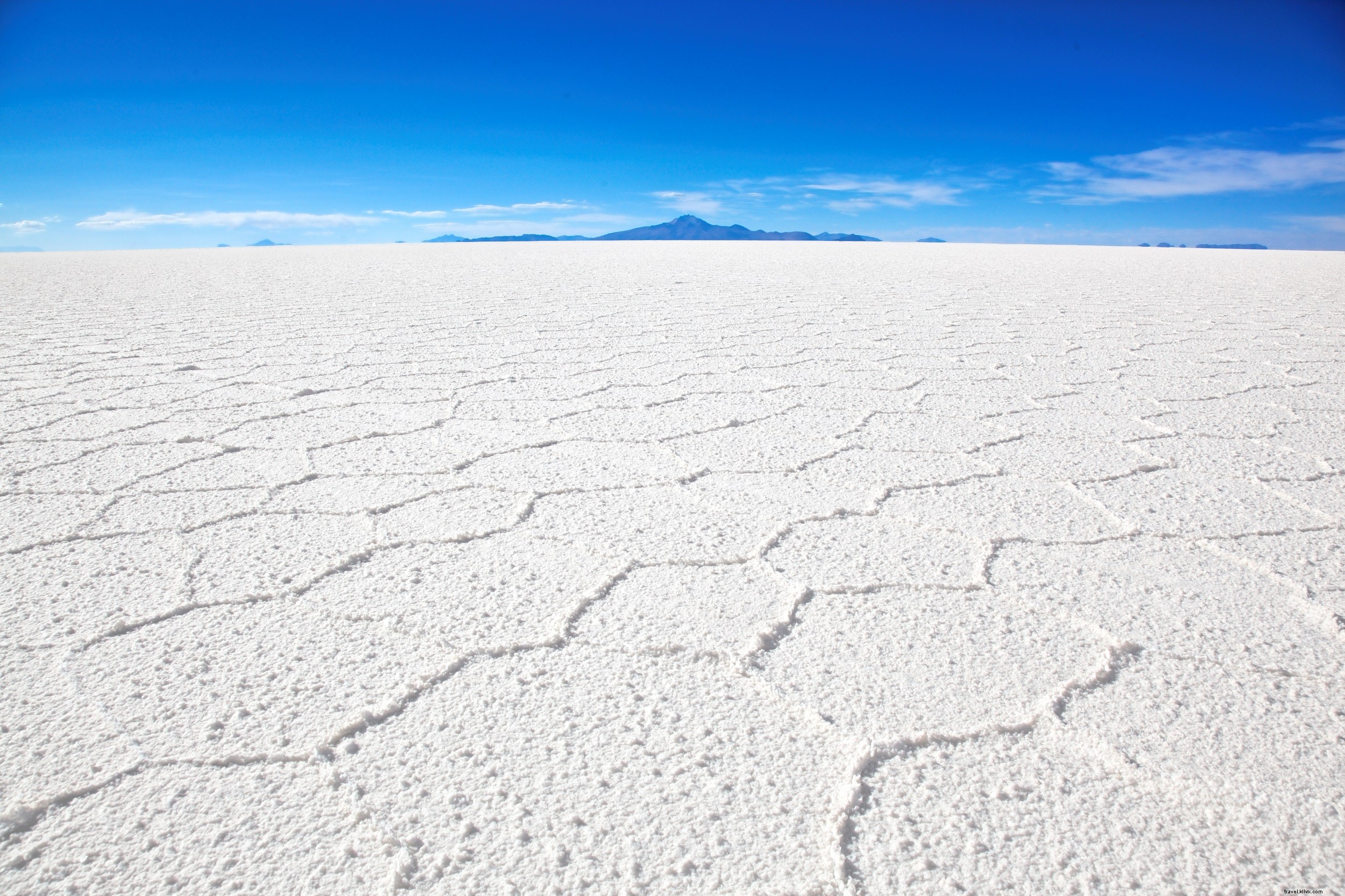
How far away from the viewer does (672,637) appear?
2.97 ft

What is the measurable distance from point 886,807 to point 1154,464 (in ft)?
3.93

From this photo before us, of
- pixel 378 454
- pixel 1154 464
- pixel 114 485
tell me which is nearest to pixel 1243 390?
pixel 1154 464

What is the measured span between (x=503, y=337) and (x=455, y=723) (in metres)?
2.54

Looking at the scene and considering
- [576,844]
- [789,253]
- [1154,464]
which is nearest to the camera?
[576,844]

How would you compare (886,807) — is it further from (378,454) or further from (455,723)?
(378,454)

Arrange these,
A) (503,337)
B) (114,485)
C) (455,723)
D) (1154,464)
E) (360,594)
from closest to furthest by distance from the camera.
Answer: (455,723) → (360,594) → (114,485) → (1154,464) → (503,337)

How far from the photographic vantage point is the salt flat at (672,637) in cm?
62

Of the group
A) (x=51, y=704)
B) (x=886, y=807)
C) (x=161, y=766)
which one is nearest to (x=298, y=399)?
(x=51, y=704)

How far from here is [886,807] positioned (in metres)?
0.65

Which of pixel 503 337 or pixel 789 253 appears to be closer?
pixel 503 337

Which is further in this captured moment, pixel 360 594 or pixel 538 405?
pixel 538 405

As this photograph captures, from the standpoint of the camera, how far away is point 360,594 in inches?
39.5

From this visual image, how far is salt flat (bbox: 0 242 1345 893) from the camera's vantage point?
2.03ft

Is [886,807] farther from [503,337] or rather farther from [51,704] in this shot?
[503,337]
